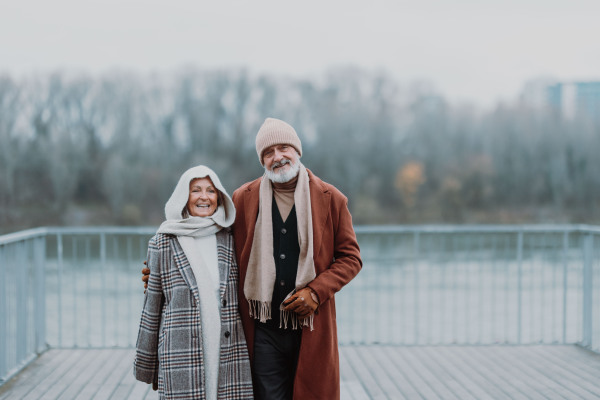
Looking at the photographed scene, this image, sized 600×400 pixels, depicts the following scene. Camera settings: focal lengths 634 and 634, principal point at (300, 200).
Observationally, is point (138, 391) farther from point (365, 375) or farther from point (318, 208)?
point (318, 208)

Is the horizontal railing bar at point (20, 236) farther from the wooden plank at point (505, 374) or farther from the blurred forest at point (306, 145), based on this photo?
the blurred forest at point (306, 145)

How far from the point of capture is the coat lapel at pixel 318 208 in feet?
7.77

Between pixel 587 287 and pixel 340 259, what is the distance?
289cm

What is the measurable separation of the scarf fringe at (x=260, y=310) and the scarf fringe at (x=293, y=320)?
0.05m

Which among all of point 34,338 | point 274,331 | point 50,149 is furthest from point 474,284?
point 50,149

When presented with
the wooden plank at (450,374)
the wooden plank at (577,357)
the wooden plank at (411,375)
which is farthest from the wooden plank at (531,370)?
the wooden plank at (411,375)

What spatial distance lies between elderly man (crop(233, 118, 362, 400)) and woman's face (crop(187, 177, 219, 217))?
0.14 metres

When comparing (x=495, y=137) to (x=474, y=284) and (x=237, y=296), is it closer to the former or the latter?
(x=474, y=284)

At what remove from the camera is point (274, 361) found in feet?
7.82

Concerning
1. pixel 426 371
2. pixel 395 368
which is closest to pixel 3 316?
pixel 395 368

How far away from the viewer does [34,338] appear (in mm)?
4281

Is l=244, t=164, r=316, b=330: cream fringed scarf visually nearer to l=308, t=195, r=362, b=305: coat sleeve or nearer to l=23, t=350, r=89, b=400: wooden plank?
l=308, t=195, r=362, b=305: coat sleeve

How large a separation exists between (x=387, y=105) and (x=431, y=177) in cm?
499

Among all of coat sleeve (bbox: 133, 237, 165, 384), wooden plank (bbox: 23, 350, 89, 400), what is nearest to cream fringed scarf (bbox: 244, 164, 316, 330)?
coat sleeve (bbox: 133, 237, 165, 384)
